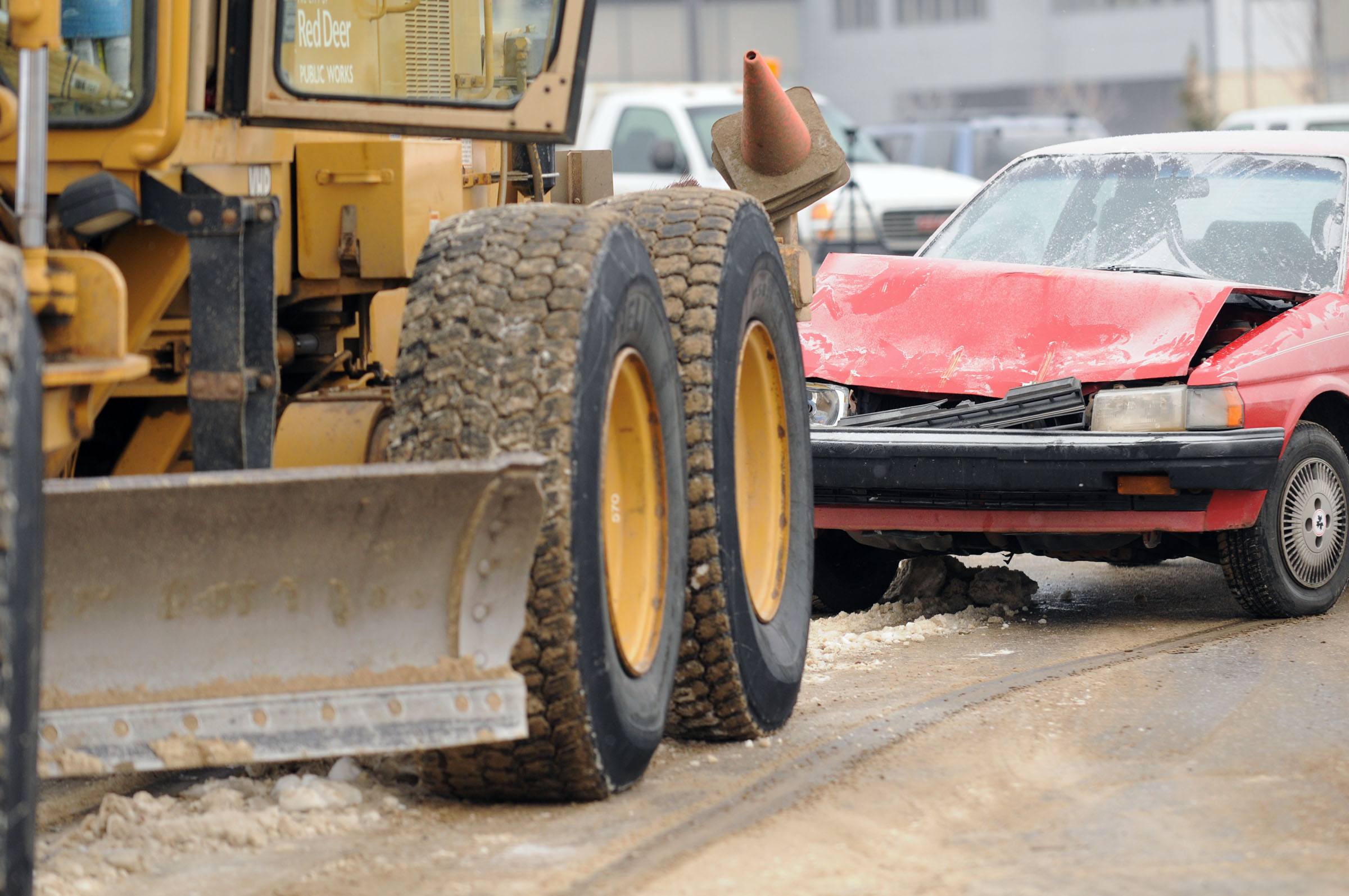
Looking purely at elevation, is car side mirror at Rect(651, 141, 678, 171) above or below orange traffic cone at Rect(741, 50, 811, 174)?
above

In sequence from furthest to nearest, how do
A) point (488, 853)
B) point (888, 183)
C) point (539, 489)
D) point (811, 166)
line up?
point (888, 183) < point (811, 166) < point (488, 853) < point (539, 489)

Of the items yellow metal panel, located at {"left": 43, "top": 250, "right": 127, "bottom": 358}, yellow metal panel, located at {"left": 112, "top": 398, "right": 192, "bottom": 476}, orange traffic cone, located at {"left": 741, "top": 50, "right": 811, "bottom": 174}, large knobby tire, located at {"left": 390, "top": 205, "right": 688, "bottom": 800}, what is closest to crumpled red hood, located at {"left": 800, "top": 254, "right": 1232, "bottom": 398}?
orange traffic cone, located at {"left": 741, "top": 50, "right": 811, "bottom": 174}

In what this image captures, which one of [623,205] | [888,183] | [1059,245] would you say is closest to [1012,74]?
[888,183]

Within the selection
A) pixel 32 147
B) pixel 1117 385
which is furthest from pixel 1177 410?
pixel 32 147

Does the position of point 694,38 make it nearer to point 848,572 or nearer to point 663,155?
point 663,155

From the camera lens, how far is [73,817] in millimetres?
4254

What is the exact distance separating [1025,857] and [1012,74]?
154 ft

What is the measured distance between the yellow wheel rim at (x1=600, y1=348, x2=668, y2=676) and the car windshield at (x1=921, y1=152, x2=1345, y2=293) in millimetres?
3605

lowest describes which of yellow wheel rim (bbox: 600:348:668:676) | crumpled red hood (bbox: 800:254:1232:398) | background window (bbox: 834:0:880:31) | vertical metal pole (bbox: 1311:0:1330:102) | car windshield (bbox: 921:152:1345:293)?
yellow wheel rim (bbox: 600:348:668:676)

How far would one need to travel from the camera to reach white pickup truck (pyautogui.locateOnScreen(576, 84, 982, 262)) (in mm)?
18078

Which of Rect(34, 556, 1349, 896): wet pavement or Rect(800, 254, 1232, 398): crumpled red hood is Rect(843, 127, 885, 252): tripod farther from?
Rect(34, 556, 1349, 896): wet pavement

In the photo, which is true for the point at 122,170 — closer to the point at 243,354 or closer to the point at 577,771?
the point at 243,354

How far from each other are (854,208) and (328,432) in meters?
14.5

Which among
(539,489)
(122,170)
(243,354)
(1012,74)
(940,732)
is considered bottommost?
(940,732)
